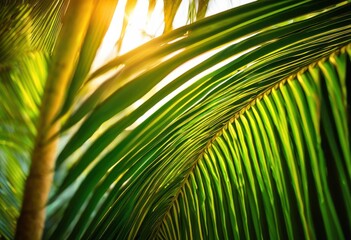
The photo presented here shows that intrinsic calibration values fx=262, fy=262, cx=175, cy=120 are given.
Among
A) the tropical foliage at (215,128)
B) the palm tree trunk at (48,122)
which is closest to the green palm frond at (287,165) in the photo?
the tropical foliage at (215,128)

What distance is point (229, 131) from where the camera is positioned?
57cm

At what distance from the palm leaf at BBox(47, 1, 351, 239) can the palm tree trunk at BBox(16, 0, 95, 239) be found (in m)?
0.04

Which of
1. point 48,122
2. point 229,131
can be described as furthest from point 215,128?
point 48,122

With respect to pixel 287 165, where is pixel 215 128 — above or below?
above

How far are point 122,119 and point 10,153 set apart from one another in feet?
1.64

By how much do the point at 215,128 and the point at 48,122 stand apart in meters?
0.35

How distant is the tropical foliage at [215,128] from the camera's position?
0.35 meters

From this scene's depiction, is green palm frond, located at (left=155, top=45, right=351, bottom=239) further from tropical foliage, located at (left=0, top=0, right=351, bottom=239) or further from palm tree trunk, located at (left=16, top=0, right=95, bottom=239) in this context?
palm tree trunk, located at (left=16, top=0, right=95, bottom=239)

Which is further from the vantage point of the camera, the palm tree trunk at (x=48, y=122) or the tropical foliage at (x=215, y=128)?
the palm tree trunk at (x=48, y=122)

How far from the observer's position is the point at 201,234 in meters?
0.60

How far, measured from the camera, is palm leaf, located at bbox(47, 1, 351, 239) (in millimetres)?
348

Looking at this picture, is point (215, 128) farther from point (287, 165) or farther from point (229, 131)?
point (287, 165)

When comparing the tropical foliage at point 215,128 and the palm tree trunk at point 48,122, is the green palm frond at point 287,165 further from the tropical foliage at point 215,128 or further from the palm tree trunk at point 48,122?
the palm tree trunk at point 48,122

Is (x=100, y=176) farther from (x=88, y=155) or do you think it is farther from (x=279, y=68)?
(x=279, y=68)
